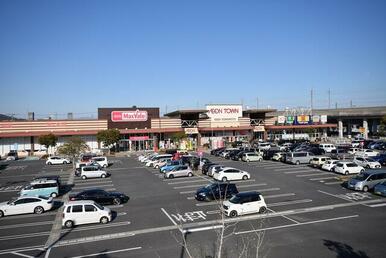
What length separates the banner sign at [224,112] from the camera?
67.5 metres

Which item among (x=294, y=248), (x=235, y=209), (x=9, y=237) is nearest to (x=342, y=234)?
(x=294, y=248)

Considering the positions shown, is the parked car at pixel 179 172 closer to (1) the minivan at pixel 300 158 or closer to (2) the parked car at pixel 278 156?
(1) the minivan at pixel 300 158

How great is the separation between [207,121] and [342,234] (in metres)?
54.4

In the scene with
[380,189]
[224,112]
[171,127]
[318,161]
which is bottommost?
[380,189]

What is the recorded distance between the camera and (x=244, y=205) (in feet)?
67.7

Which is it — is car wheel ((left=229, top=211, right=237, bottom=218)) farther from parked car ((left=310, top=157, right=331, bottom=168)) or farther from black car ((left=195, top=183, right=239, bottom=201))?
parked car ((left=310, top=157, right=331, bottom=168))

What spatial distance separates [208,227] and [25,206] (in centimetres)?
1234

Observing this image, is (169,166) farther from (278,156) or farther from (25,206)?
(25,206)

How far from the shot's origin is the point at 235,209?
20406 millimetres

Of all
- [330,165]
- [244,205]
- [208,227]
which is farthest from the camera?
[330,165]

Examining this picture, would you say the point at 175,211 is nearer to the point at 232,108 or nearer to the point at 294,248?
the point at 294,248

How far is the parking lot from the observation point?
15328 mm

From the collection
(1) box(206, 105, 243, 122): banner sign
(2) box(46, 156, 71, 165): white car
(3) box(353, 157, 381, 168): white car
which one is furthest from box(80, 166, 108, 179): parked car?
(1) box(206, 105, 243, 122): banner sign

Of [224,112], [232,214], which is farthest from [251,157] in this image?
[232,214]
